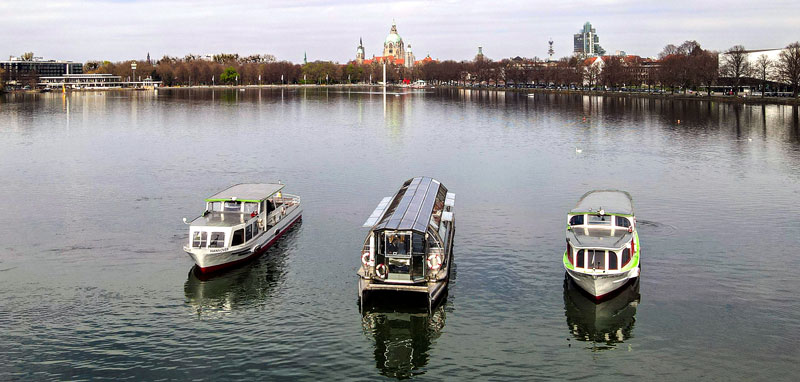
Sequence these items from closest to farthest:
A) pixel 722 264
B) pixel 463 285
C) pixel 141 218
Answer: pixel 463 285 → pixel 722 264 → pixel 141 218

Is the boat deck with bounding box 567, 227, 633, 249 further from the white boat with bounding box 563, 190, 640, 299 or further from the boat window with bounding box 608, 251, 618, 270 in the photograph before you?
the boat window with bounding box 608, 251, 618, 270

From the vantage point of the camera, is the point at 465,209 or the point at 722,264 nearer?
the point at 722,264

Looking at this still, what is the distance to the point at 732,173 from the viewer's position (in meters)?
65.9

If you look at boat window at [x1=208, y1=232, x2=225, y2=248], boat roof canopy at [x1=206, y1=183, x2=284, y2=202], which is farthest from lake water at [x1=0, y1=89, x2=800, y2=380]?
boat roof canopy at [x1=206, y1=183, x2=284, y2=202]

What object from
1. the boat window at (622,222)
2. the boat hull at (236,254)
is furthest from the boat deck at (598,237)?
the boat hull at (236,254)

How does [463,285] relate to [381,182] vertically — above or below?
below

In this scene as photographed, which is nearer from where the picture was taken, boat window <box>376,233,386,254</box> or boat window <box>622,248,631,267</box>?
boat window <box>376,233,386,254</box>

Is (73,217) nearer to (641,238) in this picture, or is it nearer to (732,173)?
(641,238)

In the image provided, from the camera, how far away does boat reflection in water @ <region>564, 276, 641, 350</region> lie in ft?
97.7

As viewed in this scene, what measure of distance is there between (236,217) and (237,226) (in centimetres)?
235

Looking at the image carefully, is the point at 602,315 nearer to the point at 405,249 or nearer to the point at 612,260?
the point at 612,260

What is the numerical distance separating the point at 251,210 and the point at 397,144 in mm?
50259

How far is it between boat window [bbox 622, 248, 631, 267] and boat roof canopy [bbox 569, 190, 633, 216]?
273cm

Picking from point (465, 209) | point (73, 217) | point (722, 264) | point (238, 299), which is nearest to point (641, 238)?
point (722, 264)
